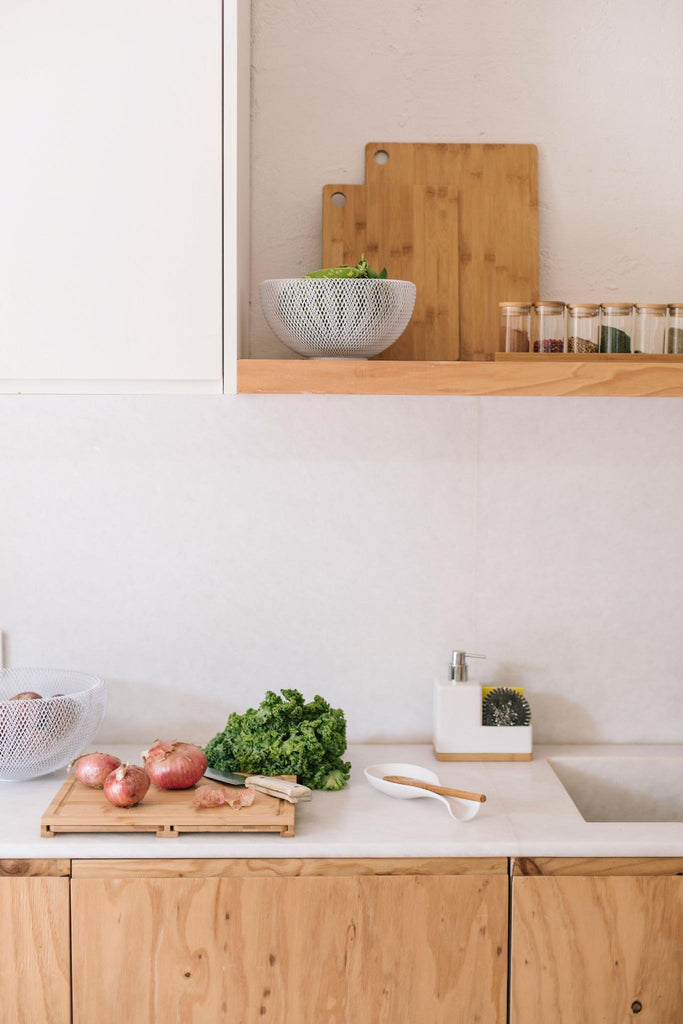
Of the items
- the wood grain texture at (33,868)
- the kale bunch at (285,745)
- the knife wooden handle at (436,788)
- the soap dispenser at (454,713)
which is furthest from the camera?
the soap dispenser at (454,713)

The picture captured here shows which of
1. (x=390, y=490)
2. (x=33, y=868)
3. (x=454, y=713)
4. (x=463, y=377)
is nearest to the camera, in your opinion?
(x=33, y=868)

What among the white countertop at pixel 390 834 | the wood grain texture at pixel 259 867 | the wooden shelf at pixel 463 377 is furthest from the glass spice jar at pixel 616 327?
the wood grain texture at pixel 259 867

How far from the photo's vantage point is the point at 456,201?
1.88 m

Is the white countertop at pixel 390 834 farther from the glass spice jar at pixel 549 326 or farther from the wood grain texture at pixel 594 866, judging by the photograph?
the glass spice jar at pixel 549 326

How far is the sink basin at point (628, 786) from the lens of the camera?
1891mm

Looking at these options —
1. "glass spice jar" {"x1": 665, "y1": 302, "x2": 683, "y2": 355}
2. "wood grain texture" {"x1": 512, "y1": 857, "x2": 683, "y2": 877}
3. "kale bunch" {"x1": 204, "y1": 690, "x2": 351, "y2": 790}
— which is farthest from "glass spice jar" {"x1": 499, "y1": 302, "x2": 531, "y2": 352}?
"wood grain texture" {"x1": 512, "y1": 857, "x2": 683, "y2": 877}

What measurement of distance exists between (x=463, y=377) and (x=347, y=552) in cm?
52

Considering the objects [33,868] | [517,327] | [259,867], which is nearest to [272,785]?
[259,867]

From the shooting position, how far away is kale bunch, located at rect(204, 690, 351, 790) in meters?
1.67

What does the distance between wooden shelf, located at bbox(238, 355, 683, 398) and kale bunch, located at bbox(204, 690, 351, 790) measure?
1.82 feet

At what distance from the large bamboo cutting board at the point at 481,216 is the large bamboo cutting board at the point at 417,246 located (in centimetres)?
2

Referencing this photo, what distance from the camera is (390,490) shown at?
6.36ft

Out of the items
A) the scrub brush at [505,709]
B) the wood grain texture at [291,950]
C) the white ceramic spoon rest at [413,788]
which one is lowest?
the wood grain texture at [291,950]

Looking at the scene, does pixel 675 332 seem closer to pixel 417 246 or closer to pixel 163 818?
pixel 417 246
